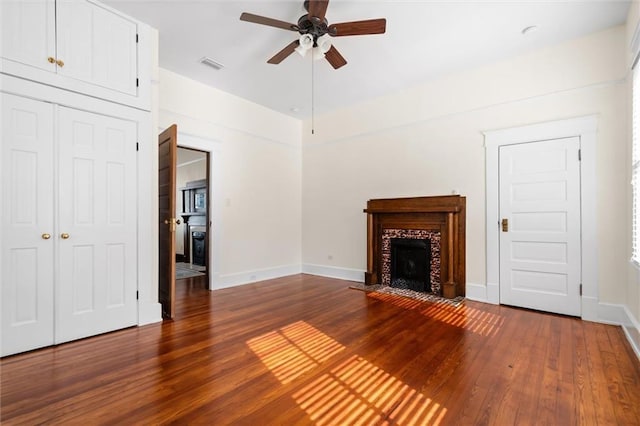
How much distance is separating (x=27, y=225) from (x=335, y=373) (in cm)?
276

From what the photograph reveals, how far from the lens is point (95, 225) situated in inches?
110

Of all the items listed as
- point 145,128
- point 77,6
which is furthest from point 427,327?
point 77,6

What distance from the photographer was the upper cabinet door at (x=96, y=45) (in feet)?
8.64

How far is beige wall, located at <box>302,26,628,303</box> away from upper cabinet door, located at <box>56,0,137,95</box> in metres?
3.48

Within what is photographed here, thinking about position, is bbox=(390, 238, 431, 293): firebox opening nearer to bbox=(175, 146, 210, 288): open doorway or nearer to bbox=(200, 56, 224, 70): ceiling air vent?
bbox=(200, 56, 224, 70): ceiling air vent

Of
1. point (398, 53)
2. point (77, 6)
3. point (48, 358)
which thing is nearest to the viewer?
point (48, 358)

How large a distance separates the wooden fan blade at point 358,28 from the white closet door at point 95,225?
7.40ft

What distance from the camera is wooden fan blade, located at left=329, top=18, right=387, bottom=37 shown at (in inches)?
104

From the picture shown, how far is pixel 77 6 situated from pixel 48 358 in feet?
10.00

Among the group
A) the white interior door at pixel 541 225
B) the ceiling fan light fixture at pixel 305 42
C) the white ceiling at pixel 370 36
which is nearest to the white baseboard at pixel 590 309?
the white interior door at pixel 541 225

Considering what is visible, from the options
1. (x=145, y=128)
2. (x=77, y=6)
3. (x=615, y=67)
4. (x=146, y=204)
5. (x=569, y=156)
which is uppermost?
(x=77, y=6)

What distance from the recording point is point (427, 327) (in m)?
2.99

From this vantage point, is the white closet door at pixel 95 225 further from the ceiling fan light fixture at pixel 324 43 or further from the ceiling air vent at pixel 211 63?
the ceiling fan light fixture at pixel 324 43

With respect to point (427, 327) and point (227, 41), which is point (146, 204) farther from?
point (427, 327)
